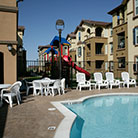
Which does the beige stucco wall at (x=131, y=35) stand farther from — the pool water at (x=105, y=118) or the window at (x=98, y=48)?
the pool water at (x=105, y=118)

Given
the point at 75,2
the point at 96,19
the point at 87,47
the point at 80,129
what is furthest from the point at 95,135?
the point at 96,19

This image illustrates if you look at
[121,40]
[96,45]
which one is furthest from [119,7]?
[96,45]

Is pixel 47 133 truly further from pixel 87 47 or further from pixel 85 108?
pixel 87 47

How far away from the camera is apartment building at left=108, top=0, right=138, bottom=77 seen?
18.2 meters

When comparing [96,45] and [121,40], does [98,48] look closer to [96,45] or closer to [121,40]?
[96,45]

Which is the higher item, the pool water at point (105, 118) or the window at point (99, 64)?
the window at point (99, 64)

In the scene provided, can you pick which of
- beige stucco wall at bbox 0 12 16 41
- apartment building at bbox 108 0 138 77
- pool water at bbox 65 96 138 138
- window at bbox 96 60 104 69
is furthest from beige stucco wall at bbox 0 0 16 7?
window at bbox 96 60 104 69

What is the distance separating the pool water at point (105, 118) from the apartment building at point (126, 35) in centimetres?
895

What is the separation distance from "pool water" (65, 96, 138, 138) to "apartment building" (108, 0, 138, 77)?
8949mm

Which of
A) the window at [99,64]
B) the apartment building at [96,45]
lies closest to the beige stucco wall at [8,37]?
the apartment building at [96,45]

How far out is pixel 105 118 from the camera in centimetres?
588

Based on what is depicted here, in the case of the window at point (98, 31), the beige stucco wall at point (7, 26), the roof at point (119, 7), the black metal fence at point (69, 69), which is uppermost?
the roof at point (119, 7)

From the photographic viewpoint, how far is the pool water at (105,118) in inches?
177

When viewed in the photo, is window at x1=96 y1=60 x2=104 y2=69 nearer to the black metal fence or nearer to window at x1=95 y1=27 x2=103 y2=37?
the black metal fence
